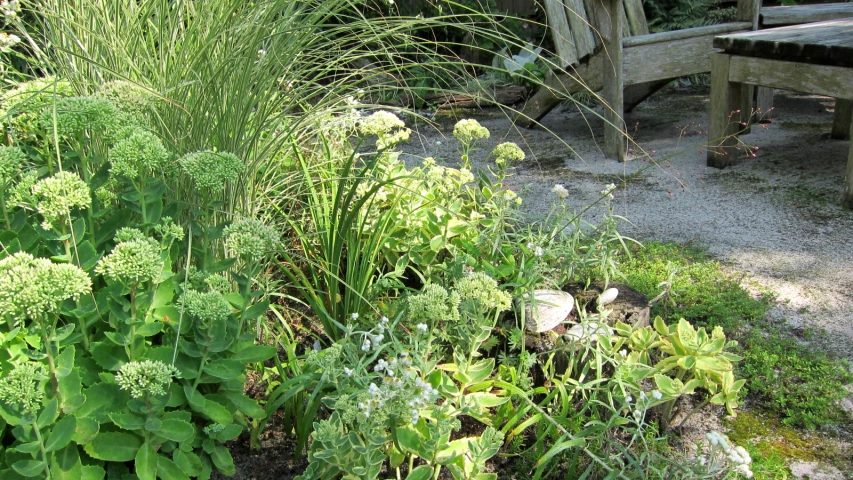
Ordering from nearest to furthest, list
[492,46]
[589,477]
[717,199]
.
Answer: [589,477], [717,199], [492,46]

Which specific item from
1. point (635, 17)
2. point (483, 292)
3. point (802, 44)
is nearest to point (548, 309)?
point (483, 292)

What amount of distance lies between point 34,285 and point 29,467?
358mm

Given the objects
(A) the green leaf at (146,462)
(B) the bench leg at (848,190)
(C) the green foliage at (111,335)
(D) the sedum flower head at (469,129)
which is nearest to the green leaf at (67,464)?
(C) the green foliage at (111,335)

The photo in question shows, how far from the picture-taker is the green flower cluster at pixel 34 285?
1.31 m

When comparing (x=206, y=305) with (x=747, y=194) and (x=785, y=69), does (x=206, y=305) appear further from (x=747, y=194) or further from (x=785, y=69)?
(x=785, y=69)

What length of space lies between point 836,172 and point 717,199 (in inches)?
30.8

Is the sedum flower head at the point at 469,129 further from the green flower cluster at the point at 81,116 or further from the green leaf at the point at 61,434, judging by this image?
the green leaf at the point at 61,434

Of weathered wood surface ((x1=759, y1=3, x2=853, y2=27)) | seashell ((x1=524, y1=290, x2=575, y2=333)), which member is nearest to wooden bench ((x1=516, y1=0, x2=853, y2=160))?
weathered wood surface ((x1=759, y1=3, x2=853, y2=27))

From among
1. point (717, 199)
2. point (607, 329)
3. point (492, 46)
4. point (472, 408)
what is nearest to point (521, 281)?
point (607, 329)

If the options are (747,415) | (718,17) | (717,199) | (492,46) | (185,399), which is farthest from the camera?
(492,46)

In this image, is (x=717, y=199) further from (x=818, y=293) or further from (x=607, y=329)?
(x=607, y=329)

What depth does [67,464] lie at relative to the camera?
1492 mm

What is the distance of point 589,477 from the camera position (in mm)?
1862

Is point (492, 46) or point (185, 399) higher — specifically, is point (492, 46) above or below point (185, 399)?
below
